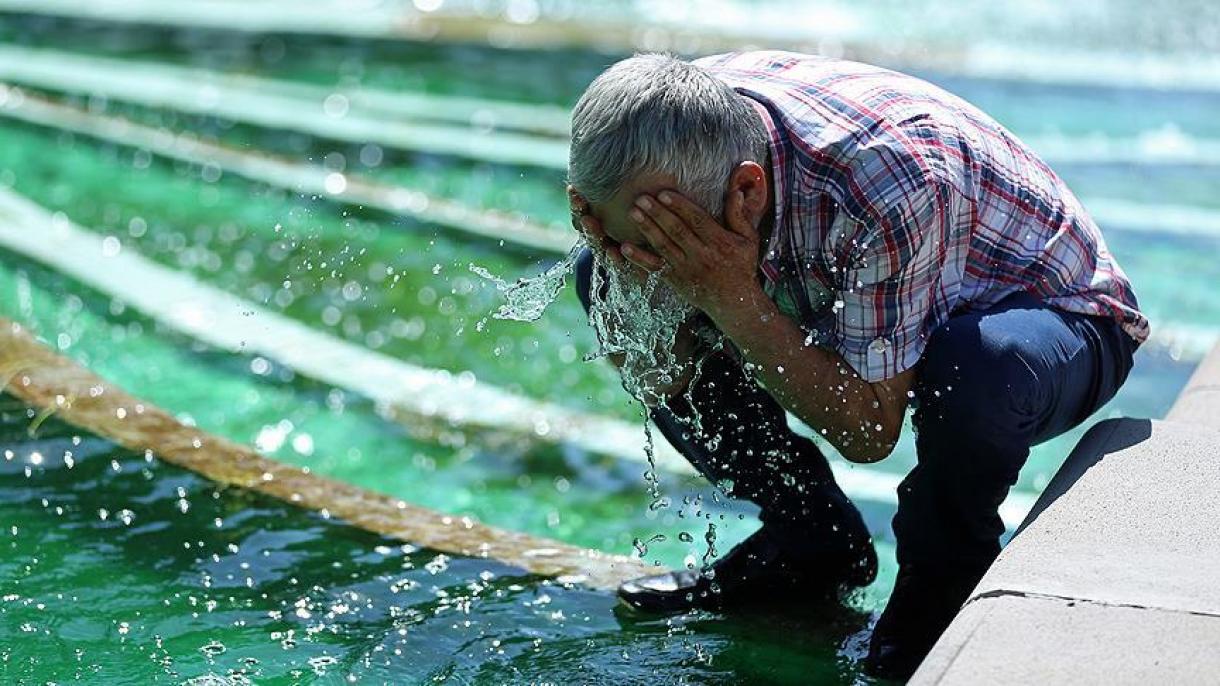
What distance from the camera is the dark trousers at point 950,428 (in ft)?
9.36

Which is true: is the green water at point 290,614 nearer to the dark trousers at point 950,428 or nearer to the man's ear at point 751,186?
the dark trousers at point 950,428

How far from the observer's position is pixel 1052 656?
230cm

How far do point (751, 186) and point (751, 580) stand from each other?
39.8 inches

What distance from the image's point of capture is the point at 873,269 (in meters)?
2.79

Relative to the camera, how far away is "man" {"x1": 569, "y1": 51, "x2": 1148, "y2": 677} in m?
2.70

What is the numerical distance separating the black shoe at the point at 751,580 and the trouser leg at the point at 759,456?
0.03 meters

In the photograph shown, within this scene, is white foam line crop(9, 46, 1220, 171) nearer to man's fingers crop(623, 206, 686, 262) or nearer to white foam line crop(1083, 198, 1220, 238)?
white foam line crop(1083, 198, 1220, 238)

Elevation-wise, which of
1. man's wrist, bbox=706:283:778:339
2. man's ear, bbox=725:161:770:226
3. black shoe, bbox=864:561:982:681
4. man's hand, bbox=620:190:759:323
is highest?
man's ear, bbox=725:161:770:226

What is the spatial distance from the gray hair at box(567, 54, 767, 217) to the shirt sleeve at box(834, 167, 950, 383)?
231 mm

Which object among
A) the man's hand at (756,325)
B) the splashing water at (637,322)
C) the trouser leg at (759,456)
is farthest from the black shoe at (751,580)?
the man's hand at (756,325)

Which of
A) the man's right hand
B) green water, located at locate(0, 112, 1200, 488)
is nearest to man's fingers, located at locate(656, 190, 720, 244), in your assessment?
the man's right hand

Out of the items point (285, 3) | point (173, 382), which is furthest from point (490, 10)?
point (173, 382)

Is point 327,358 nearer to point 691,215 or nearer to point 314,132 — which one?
point 691,215

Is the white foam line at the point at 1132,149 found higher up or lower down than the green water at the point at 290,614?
higher up
